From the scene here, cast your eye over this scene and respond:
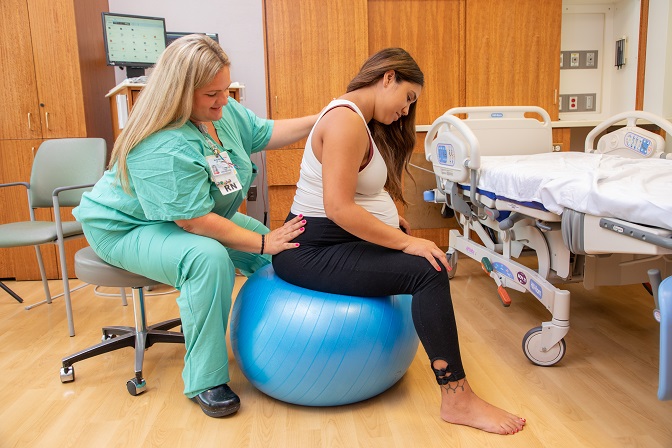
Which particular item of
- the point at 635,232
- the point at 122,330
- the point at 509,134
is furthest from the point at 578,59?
the point at 122,330

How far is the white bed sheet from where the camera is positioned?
4.52 ft

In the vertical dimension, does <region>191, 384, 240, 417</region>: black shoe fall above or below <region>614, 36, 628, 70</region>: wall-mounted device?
below

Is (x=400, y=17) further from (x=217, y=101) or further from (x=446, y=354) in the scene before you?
(x=446, y=354)

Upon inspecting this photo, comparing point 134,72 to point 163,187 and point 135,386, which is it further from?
point 135,386

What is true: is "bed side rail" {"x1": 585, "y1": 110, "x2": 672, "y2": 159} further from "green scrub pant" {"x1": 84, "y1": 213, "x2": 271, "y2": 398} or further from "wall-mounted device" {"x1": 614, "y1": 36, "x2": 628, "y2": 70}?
"green scrub pant" {"x1": 84, "y1": 213, "x2": 271, "y2": 398}

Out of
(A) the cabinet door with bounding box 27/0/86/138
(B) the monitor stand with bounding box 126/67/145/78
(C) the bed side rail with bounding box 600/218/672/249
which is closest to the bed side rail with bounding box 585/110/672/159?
(C) the bed side rail with bounding box 600/218/672/249

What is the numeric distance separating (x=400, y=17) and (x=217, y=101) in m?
2.17

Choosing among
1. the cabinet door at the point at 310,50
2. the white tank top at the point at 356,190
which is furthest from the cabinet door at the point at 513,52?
the white tank top at the point at 356,190

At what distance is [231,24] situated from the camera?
387 centimetres

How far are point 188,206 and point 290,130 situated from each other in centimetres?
65

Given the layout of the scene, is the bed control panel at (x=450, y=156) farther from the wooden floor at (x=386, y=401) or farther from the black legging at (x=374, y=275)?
the black legging at (x=374, y=275)

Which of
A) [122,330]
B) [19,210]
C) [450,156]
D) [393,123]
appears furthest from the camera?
[19,210]

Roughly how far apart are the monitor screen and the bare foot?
8.69ft

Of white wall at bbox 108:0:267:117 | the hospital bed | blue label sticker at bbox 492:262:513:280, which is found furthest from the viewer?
white wall at bbox 108:0:267:117
